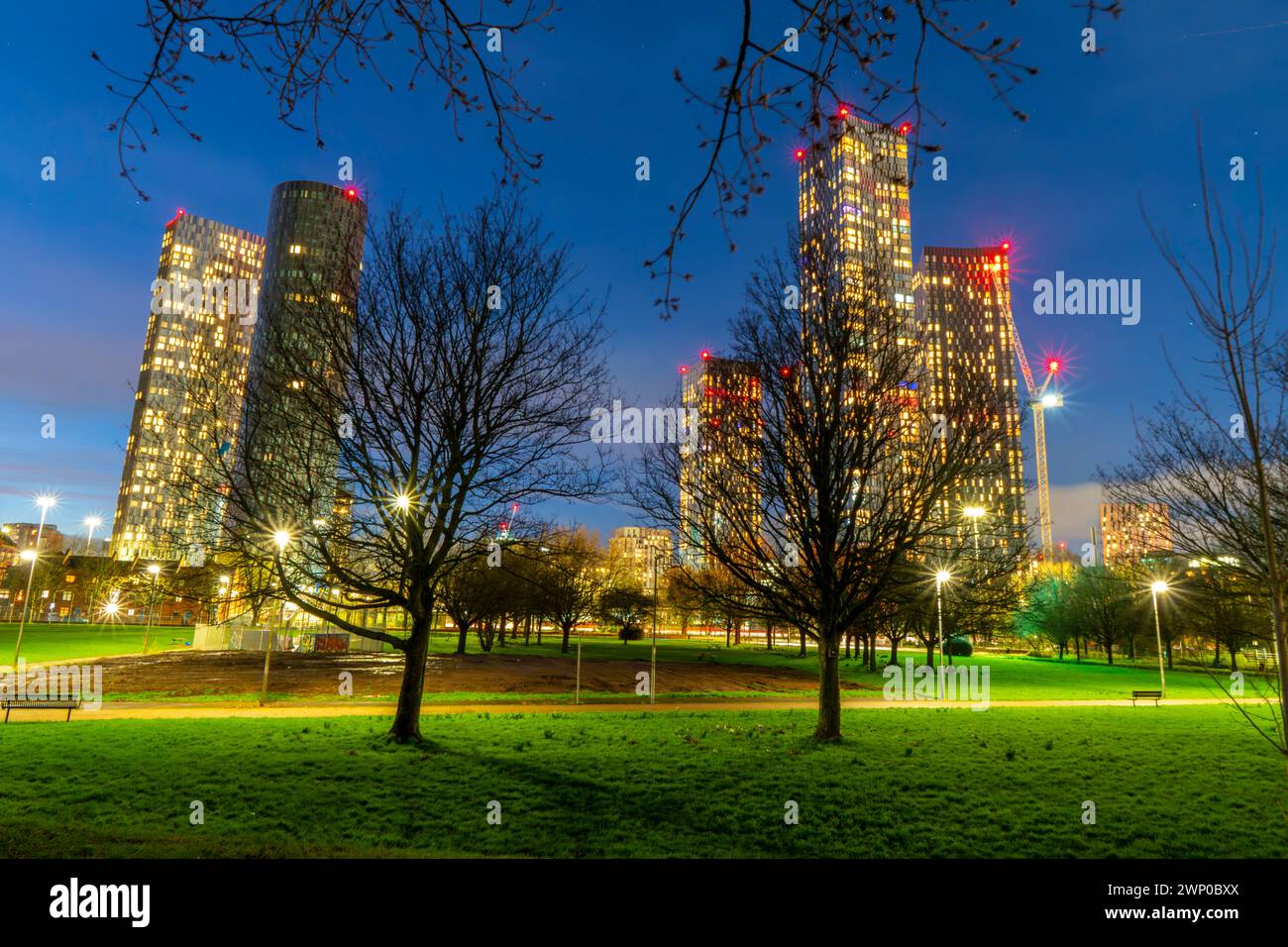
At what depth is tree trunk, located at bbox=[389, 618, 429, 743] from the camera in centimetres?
Answer: 1324

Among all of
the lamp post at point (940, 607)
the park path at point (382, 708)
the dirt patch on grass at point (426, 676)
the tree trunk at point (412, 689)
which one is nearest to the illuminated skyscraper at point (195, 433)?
the tree trunk at point (412, 689)

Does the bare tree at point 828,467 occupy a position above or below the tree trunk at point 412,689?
above

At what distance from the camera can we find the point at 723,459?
1528 cm

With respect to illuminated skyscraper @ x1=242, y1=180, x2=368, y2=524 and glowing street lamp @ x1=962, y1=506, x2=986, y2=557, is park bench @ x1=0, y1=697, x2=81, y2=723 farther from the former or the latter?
glowing street lamp @ x1=962, y1=506, x2=986, y2=557

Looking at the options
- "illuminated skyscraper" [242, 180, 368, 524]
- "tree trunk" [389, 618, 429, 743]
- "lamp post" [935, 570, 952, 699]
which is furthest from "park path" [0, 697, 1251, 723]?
"illuminated skyscraper" [242, 180, 368, 524]

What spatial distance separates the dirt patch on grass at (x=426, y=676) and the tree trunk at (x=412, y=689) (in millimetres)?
11916

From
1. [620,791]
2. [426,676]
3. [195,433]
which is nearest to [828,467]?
[620,791]

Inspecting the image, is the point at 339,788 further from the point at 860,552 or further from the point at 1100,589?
the point at 1100,589

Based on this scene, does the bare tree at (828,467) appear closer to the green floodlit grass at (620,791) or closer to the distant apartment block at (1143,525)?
the green floodlit grass at (620,791)

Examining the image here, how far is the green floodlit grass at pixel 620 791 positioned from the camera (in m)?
7.29

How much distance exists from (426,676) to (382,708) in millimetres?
13404

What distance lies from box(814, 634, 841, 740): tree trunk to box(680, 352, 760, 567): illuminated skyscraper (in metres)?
2.99

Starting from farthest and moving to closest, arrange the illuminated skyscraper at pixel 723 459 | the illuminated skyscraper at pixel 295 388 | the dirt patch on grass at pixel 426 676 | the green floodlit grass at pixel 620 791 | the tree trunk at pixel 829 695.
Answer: the dirt patch on grass at pixel 426 676 < the illuminated skyscraper at pixel 723 459 < the tree trunk at pixel 829 695 < the illuminated skyscraper at pixel 295 388 < the green floodlit grass at pixel 620 791
